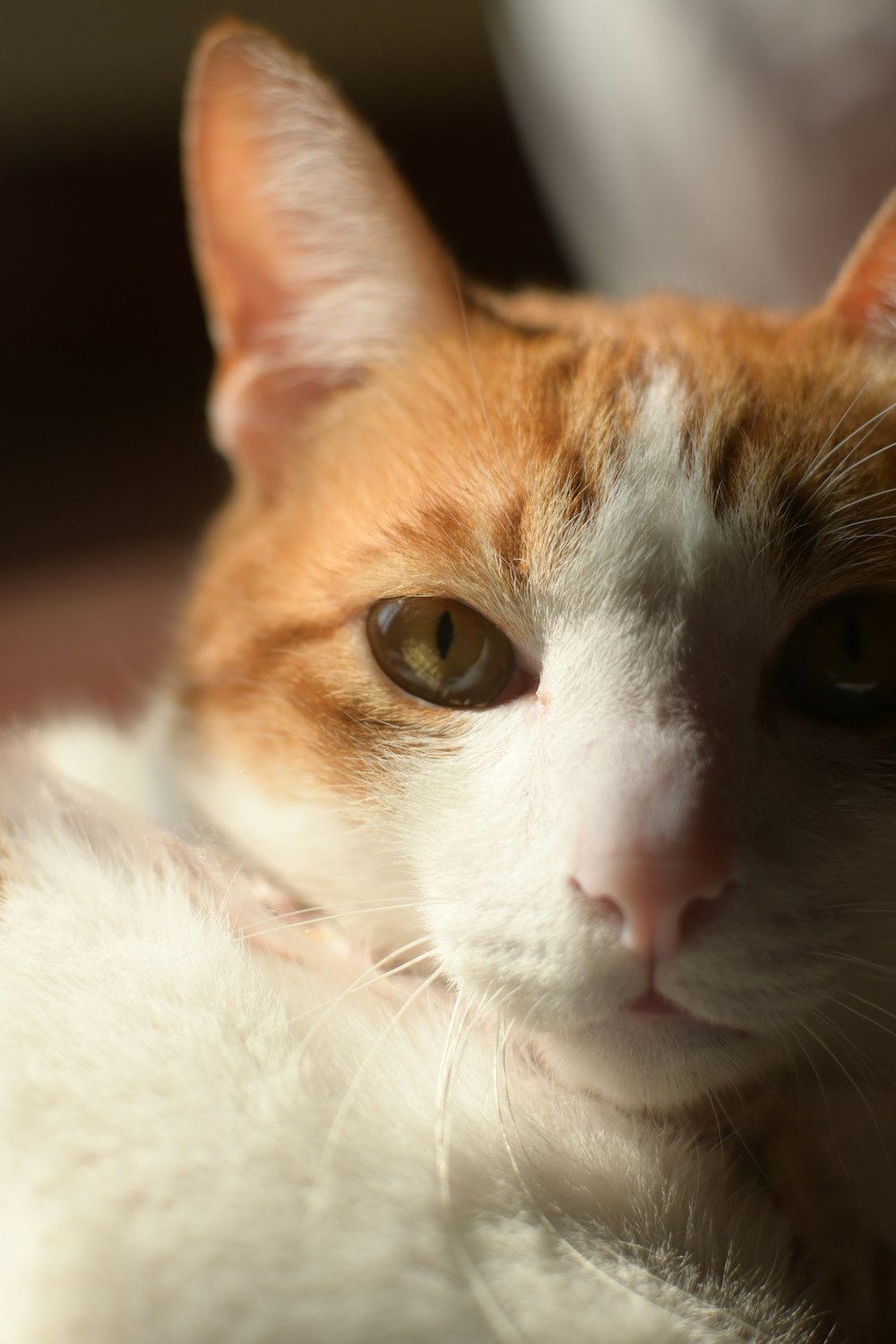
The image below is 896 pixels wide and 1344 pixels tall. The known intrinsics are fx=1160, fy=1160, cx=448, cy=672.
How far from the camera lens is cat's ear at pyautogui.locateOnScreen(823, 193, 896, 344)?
1.00 m

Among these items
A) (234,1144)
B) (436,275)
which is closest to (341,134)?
(436,275)

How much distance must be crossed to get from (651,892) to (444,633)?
281 millimetres

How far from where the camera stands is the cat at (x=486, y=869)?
65cm

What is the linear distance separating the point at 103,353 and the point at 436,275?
199cm

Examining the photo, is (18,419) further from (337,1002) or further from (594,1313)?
(594,1313)

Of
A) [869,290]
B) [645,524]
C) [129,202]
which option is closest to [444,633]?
[645,524]

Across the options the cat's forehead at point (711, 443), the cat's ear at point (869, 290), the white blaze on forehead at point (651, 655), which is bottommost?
the white blaze on forehead at point (651, 655)

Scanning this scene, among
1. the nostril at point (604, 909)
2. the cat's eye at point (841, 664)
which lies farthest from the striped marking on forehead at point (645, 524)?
the nostril at point (604, 909)

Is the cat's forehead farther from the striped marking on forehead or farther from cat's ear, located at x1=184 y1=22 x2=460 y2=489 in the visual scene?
cat's ear, located at x1=184 y1=22 x2=460 y2=489

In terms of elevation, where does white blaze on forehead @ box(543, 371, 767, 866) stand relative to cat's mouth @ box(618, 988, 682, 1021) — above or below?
above

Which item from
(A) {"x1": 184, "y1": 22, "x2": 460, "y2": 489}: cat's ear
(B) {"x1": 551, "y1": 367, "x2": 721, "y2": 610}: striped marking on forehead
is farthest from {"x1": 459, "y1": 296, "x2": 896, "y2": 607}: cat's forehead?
(A) {"x1": 184, "y1": 22, "x2": 460, "y2": 489}: cat's ear

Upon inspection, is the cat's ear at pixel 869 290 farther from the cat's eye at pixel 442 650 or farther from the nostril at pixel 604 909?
the nostril at pixel 604 909

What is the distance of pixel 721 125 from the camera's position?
181cm

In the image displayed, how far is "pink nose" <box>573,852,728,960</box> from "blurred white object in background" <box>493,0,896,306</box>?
43.5 inches
